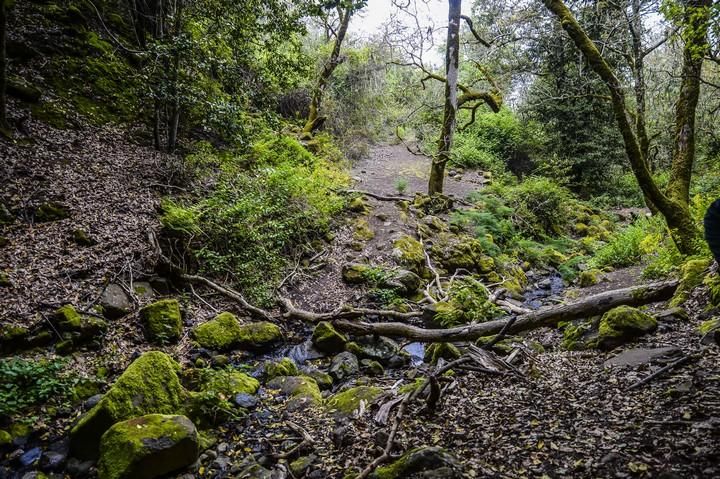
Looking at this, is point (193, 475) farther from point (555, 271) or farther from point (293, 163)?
point (555, 271)

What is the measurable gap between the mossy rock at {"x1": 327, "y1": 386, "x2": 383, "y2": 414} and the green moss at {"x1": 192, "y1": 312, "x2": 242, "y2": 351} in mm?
2166

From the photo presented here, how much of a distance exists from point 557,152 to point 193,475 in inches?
670

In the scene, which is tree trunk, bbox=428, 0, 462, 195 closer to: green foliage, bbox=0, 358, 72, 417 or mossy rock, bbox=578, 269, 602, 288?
mossy rock, bbox=578, 269, 602, 288

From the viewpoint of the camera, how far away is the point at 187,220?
22.0ft

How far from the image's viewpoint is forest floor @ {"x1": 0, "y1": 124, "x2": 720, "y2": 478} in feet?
8.16

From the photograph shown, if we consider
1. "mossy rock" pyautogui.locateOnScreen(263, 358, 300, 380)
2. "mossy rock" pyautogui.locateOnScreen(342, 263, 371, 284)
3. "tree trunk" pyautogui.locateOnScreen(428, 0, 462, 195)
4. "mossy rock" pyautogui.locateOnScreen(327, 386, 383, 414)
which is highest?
"tree trunk" pyautogui.locateOnScreen(428, 0, 462, 195)

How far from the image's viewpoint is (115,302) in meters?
5.44

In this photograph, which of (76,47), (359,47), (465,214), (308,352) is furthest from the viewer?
(359,47)

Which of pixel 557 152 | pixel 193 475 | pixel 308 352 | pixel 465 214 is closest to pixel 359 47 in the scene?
pixel 557 152

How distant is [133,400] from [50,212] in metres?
4.33

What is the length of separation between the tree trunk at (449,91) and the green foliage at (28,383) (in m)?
10.2

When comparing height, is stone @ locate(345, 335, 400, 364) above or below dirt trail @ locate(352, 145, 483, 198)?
below

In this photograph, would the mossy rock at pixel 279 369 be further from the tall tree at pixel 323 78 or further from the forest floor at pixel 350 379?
the tall tree at pixel 323 78

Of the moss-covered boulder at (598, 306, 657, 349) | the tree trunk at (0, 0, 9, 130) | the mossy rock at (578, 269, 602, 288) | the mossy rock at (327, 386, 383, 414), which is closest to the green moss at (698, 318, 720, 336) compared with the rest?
the moss-covered boulder at (598, 306, 657, 349)
